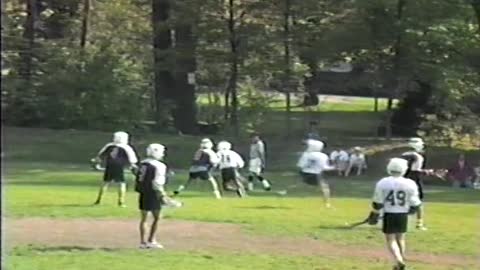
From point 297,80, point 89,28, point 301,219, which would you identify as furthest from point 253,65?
point 301,219

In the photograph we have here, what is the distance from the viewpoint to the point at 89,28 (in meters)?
56.0

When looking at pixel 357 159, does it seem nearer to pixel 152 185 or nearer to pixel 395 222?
pixel 152 185

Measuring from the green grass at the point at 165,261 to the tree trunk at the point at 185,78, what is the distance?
29.3 meters

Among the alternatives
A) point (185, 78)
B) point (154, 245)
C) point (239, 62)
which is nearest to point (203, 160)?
point (154, 245)

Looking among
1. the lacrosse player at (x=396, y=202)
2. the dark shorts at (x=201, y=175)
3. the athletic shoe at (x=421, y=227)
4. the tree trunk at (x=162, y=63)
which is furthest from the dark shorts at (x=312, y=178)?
the tree trunk at (x=162, y=63)

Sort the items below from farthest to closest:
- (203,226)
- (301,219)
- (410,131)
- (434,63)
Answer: (410,131) < (434,63) < (301,219) < (203,226)

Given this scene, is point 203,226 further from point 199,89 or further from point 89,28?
point 89,28

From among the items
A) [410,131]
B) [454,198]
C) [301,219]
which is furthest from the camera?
[410,131]

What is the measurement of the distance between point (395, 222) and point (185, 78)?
35.5m

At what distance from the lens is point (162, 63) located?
163 feet

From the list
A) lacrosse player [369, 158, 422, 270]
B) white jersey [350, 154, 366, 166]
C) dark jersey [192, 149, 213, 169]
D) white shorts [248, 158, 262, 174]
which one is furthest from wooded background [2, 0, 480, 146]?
lacrosse player [369, 158, 422, 270]

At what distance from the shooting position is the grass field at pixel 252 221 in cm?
1812

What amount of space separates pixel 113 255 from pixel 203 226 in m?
4.66

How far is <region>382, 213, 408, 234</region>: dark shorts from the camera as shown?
16141 mm
